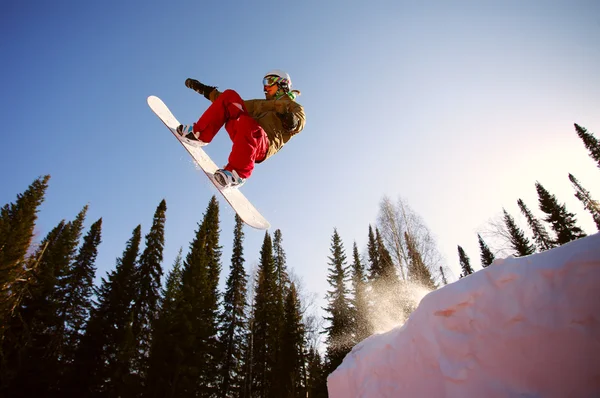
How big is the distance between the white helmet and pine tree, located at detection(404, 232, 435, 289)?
39.4ft

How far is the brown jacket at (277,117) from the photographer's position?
4109 mm

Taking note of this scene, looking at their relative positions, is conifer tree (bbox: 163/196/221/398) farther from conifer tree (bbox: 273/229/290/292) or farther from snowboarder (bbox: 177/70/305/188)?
snowboarder (bbox: 177/70/305/188)

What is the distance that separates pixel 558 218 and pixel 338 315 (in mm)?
23532

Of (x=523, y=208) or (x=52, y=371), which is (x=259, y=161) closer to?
(x=52, y=371)

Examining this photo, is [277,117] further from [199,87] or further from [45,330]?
[45,330]

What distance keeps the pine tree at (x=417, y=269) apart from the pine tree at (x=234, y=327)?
38.4ft

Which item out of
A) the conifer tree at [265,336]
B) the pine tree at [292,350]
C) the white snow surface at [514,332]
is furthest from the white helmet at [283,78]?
the conifer tree at [265,336]

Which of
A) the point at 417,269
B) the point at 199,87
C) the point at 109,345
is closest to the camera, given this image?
the point at 199,87

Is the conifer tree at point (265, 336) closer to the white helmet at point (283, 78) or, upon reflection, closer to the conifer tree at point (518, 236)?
the white helmet at point (283, 78)

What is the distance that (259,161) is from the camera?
4.24m

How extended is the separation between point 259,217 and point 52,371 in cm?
1923

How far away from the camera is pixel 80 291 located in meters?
23.2

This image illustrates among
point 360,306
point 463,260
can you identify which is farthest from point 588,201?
point 360,306

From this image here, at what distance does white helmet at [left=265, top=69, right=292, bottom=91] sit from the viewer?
15.1 feet
